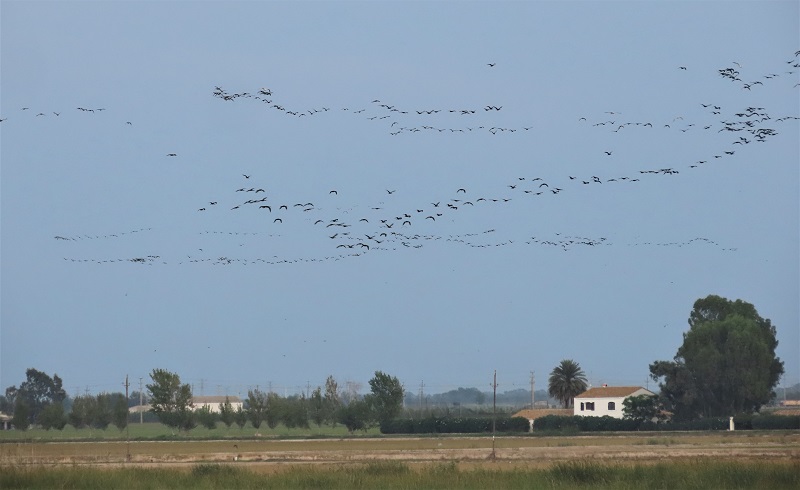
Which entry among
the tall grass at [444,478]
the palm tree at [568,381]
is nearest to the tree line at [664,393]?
the palm tree at [568,381]

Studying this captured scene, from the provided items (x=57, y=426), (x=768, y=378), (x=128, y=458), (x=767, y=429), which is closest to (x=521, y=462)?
(x=128, y=458)

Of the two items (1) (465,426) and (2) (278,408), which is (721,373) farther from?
(2) (278,408)

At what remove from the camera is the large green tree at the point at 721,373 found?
118750 millimetres

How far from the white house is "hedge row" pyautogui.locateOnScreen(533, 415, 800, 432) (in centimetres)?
2412

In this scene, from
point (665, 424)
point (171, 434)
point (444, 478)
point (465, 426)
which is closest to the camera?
point (444, 478)

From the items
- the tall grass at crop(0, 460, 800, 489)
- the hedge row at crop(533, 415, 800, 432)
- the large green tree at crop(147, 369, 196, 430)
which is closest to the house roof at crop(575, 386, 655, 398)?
the hedge row at crop(533, 415, 800, 432)

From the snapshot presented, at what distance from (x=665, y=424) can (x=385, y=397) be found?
3803 cm

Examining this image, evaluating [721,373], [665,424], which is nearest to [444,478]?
[665,424]

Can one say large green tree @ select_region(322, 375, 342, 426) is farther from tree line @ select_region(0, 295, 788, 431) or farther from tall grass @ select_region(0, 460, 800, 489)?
tall grass @ select_region(0, 460, 800, 489)

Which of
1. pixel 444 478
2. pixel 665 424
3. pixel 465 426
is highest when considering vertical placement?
pixel 444 478

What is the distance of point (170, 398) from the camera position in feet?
458

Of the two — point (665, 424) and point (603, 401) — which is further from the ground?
point (603, 401)

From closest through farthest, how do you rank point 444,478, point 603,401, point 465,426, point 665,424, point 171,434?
point 444,478, point 465,426, point 665,424, point 171,434, point 603,401

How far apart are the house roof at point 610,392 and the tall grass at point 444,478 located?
327 ft
